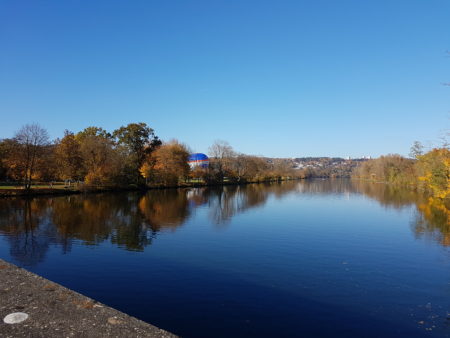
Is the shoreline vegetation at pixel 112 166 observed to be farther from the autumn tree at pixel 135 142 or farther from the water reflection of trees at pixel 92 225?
the water reflection of trees at pixel 92 225

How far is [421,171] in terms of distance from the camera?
66.1 metres

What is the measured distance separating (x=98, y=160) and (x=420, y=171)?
221ft

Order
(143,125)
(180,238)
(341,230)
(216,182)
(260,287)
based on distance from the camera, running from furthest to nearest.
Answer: (216,182) < (143,125) < (341,230) < (180,238) < (260,287)

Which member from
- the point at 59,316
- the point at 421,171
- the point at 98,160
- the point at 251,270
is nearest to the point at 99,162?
the point at 98,160

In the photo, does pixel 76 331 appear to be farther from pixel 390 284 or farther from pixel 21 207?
pixel 21 207

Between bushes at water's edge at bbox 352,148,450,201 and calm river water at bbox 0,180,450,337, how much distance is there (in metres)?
16.0

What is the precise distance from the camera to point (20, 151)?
151 ft

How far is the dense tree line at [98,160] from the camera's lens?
46.7 metres

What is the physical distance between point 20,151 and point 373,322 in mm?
51563

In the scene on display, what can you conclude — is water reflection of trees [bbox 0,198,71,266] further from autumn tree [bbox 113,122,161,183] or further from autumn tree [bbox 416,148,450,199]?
autumn tree [bbox 416,148,450,199]

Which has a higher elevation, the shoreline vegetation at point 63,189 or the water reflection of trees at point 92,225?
the shoreline vegetation at point 63,189

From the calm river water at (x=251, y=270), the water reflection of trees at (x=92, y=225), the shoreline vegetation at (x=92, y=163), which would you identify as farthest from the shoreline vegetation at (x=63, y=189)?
the calm river water at (x=251, y=270)

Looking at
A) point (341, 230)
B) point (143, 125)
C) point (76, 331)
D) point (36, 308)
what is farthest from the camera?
point (143, 125)

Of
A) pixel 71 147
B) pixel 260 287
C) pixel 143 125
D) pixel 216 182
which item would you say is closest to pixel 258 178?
pixel 216 182
